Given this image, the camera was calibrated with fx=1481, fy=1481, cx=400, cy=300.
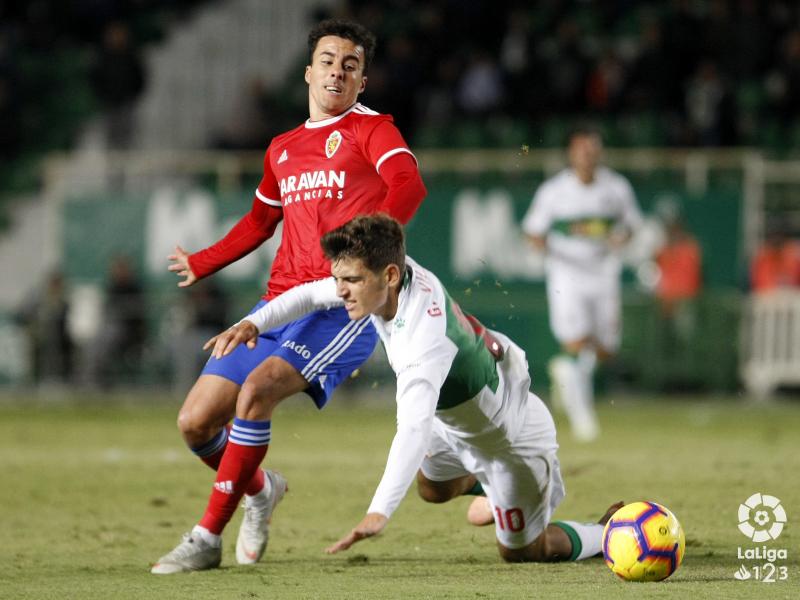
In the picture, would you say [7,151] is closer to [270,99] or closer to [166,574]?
[270,99]

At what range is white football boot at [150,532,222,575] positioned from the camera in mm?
6375

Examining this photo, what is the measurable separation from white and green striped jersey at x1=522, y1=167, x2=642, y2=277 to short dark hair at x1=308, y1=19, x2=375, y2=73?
263 inches

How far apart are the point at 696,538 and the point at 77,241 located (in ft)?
42.9

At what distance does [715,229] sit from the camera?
1738 cm

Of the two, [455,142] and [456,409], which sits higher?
[455,142]

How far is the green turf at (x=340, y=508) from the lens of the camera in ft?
19.4

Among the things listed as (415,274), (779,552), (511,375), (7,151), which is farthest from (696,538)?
(7,151)

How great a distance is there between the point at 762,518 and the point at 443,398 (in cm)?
244

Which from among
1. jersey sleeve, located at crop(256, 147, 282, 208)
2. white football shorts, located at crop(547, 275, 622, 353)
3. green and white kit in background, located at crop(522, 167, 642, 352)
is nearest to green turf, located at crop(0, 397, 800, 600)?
white football shorts, located at crop(547, 275, 622, 353)

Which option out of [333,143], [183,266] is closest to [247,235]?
[183,266]

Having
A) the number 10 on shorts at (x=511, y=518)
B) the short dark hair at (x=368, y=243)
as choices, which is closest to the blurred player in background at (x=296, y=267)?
the short dark hair at (x=368, y=243)

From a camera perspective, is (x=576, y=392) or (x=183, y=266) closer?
(x=183, y=266)

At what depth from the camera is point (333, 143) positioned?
709 centimetres

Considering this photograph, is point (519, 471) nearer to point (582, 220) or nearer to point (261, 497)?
point (261, 497)
